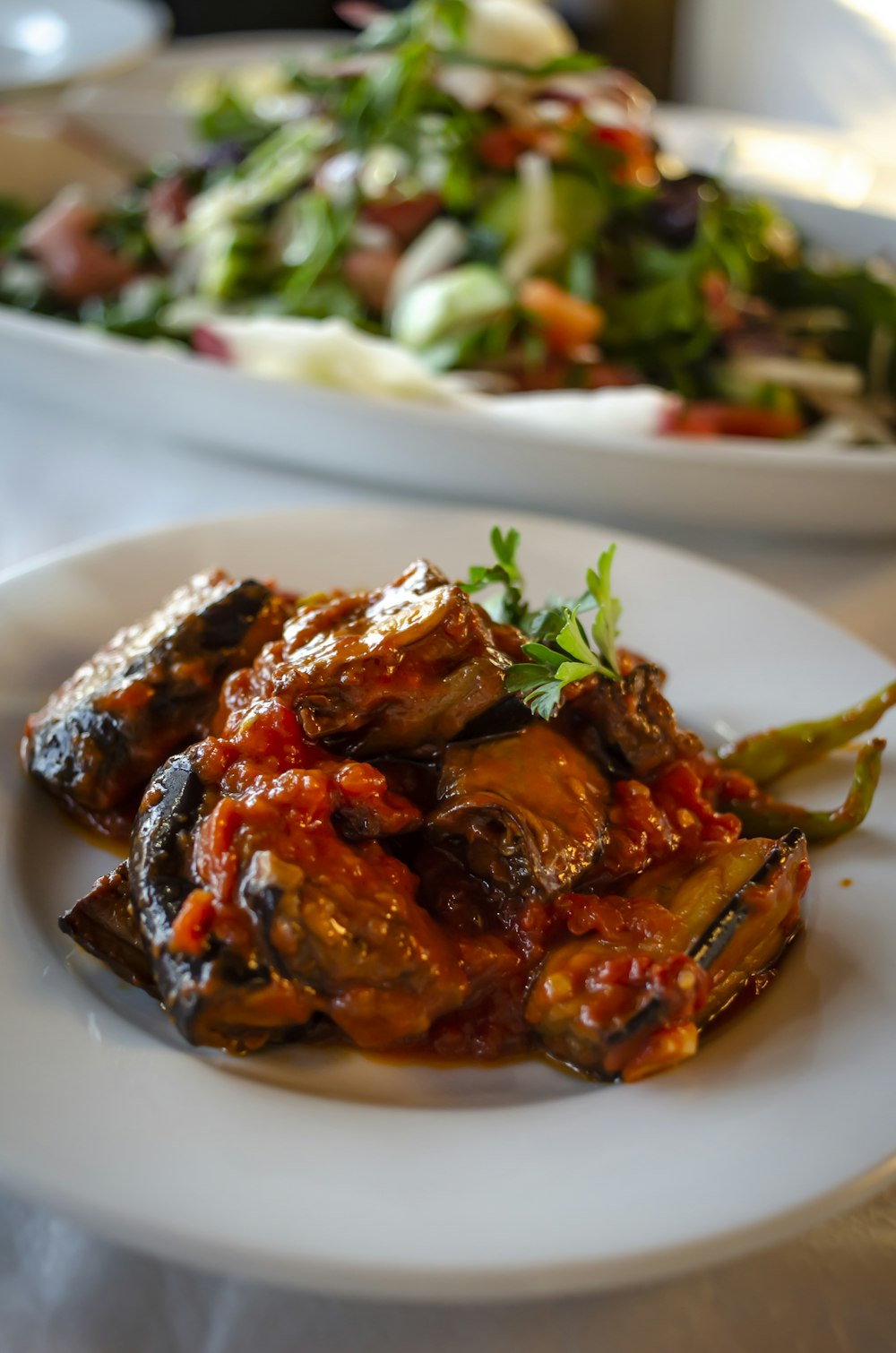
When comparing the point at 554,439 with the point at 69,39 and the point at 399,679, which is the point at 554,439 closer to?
the point at 399,679

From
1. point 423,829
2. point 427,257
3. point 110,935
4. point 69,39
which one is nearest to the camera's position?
point 110,935

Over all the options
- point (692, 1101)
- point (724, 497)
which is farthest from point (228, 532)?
point (692, 1101)

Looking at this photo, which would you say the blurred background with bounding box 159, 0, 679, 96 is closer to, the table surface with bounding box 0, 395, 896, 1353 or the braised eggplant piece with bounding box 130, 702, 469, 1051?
the braised eggplant piece with bounding box 130, 702, 469, 1051

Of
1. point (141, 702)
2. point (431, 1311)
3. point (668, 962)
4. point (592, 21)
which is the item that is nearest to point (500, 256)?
point (141, 702)

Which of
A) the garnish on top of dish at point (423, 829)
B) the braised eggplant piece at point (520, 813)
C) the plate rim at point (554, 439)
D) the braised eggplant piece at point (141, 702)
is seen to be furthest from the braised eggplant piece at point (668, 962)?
the plate rim at point (554, 439)

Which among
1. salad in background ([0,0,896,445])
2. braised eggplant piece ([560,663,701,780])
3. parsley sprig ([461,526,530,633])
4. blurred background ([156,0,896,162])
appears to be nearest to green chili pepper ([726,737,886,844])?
braised eggplant piece ([560,663,701,780])

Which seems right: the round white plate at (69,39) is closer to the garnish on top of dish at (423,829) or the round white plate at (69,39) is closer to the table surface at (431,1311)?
the garnish on top of dish at (423,829)

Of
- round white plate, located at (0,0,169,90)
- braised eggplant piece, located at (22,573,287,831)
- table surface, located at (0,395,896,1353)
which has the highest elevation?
round white plate, located at (0,0,169,90)
